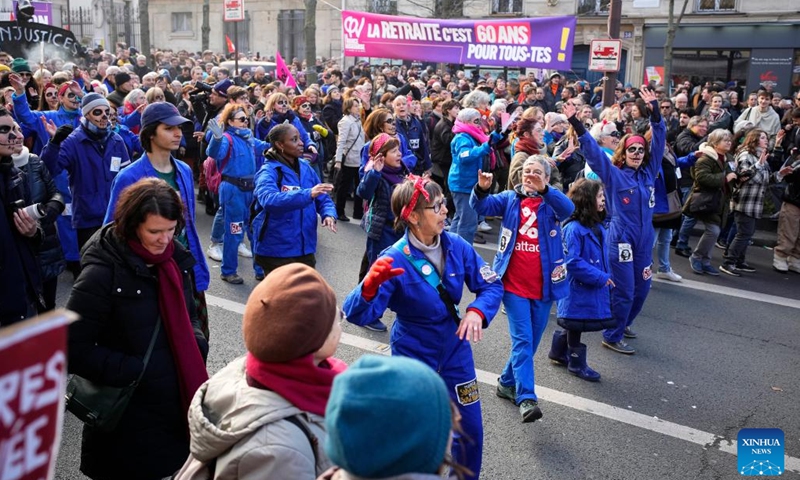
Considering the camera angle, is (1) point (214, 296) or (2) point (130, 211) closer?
(2) point (130, 211)

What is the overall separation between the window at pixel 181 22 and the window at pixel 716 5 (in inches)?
1092

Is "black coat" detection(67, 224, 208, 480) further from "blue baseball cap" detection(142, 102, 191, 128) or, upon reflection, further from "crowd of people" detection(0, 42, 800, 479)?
"blue baseball cap" detection(142, 102, 191, 128)

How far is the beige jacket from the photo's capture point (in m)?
2.13

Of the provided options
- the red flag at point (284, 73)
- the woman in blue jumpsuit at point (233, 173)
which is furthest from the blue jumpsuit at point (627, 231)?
the red flag at point (284, 73)

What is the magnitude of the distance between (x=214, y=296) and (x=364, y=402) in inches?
239

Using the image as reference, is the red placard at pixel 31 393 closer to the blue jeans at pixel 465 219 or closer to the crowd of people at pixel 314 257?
the crowd of people at pixel 314 257

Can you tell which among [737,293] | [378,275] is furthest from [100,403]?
[737,293]

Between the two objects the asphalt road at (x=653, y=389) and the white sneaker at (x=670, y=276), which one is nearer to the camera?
the asphalt road at (x=653, y=389)

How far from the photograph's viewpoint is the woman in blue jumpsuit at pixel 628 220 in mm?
6402

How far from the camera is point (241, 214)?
8141 mm

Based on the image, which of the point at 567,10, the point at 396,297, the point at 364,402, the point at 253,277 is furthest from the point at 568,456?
the point at 567,10

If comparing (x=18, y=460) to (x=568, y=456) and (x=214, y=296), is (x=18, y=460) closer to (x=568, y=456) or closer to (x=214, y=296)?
(x=568, y=456)

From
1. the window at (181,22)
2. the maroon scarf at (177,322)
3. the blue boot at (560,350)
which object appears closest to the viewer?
the maroon scarf at (177,322)

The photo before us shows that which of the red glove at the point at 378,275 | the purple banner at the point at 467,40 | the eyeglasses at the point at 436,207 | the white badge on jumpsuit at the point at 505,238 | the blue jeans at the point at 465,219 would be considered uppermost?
the purple banner at the point at 467,40
